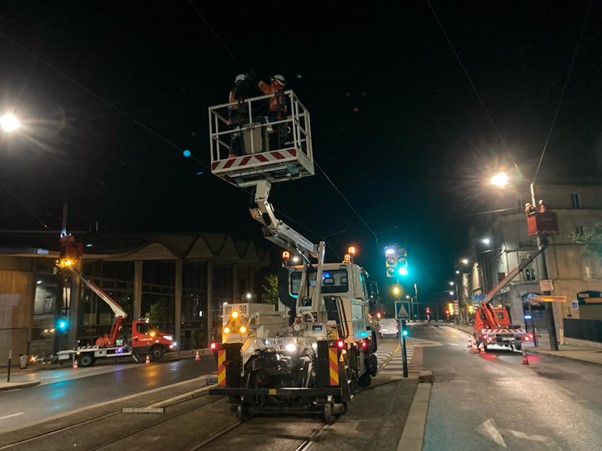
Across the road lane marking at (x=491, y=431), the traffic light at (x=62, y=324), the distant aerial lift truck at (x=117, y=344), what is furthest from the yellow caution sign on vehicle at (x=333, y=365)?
Answer: the traffic light at (x=62, y=324)

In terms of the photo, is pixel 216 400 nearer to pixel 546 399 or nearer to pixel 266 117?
pixel 266 117

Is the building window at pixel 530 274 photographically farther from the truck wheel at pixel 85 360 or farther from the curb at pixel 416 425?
the curb at pixel 416 425

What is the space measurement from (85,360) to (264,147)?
63.9 feet

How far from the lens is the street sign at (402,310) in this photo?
13.4 meters

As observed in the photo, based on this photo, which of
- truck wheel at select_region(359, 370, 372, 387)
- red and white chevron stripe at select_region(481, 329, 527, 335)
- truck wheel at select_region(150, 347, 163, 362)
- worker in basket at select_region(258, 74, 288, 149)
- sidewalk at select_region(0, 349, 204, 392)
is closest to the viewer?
worker in basket at select_region(258, 74, 288, 149)

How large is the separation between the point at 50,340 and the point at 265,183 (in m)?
23.3

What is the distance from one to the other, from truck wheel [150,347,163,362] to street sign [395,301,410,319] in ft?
52.3

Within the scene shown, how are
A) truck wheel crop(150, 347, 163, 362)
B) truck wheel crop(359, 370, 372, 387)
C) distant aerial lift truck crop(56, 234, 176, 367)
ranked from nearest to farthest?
truck wheel crop(359, 370, 372, 387) < distant aerial lift truck crop(56, 234, 176, 367) < truck wheel crop(150, 347, 163, 362)

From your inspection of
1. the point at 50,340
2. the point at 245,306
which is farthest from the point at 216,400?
the point at 50,340

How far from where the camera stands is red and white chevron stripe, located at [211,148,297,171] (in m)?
7.86

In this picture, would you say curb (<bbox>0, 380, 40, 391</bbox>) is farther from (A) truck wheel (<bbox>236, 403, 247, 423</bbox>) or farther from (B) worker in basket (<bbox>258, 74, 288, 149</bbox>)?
(B) worker in basket (<bbox>258, 74, 288, 149</bbox>)

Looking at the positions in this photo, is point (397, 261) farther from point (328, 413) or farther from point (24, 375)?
point (24, 375)

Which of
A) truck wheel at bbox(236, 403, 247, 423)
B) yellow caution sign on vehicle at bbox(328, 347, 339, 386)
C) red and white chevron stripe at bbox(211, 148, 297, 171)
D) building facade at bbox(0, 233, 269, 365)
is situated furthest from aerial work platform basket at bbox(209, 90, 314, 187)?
building facade at bbox(0, 233, 269, 365)

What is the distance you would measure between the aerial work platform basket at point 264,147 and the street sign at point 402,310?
663 centimetres
